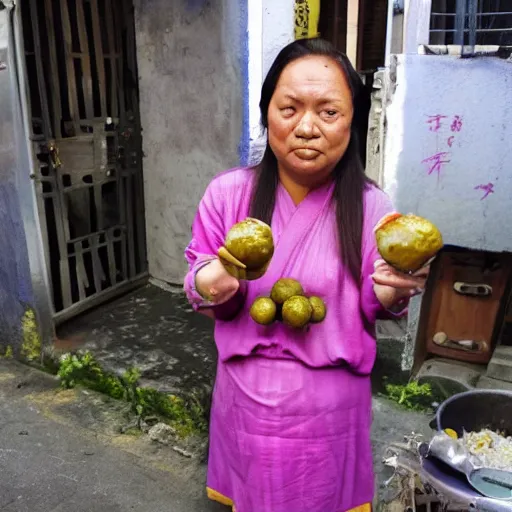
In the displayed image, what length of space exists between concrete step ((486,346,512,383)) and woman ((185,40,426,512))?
8.75 ft

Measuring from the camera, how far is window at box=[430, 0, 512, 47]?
143 inches

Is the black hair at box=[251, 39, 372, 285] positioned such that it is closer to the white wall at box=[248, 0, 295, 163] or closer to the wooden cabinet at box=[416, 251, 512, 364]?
the white wall at box=[248, 0, 295, 163]

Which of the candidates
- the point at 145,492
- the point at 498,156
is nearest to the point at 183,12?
the point at 498,156

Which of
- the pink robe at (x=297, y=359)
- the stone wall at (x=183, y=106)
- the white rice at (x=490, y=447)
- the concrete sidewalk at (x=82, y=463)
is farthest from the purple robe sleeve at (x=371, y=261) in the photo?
the stone wall at (x=183, y=106)

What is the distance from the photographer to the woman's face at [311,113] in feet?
6.23

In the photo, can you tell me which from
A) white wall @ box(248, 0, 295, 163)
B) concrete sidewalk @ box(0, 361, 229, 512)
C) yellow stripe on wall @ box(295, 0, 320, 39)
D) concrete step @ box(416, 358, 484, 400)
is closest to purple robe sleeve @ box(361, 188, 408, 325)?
concrete sidewalk @ box(0, 361, 229, 512)

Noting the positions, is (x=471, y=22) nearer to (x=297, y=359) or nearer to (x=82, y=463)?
(x=297, y=359)

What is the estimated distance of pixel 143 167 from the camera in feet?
18.1

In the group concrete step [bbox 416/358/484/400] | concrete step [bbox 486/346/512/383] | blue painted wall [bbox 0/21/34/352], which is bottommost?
concrete step [bbox 416/358/484/400]

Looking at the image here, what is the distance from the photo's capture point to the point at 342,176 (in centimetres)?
208

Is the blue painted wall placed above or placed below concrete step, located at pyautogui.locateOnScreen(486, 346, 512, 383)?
above

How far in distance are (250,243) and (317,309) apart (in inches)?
14.8

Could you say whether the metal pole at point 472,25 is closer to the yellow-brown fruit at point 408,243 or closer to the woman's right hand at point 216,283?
the yellow-brown fruit at point 408,243

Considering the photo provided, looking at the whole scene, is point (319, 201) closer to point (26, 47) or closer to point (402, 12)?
point (402, 12)
